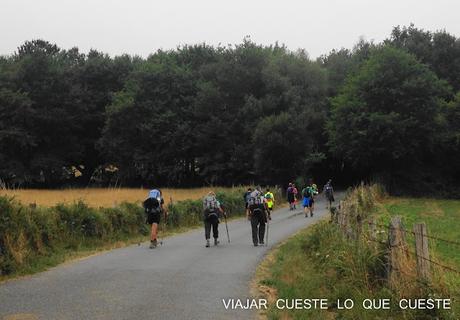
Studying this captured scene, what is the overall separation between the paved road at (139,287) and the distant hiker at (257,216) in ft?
4.30

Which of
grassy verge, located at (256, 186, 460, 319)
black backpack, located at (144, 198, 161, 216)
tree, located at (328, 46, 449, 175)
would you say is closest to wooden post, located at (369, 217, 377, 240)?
grassy verge, located at (256, 186, 460, 319)

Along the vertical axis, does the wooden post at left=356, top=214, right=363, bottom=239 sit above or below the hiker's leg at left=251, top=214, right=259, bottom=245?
above

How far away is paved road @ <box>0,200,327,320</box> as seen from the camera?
844cm

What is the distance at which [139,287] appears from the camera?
10.3 metres

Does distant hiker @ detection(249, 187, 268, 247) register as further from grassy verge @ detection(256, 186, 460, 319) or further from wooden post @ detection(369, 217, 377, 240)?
wooden post @ detection(369, 217, 377, 240)

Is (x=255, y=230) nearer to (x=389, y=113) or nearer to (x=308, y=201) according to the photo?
(x=308, y=201)

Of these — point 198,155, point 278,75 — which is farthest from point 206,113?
point 278,75

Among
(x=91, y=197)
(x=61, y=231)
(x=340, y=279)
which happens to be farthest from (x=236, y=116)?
(x=340, y=279)

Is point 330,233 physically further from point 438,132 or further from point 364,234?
point 438,132

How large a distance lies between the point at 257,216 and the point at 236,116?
3892 cm

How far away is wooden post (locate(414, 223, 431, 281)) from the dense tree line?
3963 cm

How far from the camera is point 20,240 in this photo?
43.8 feet

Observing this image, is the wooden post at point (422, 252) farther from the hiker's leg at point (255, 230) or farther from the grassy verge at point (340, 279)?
the hiker's leg at point (255, 230)

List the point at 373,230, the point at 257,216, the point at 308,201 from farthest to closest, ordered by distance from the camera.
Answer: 1. the point at 308,201
2. the point at 257,216
3. the point at 373,230
